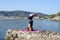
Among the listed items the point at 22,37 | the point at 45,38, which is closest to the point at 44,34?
the point at 45,38

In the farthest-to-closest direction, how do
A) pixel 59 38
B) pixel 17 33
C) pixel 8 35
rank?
pixel 8 35 → pixel 17 33 → pixel 59 38

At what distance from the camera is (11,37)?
1956 centimetres

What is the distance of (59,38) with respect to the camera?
17.4 meters

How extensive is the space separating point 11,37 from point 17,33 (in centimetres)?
104

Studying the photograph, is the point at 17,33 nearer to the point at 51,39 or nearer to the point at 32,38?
the point at 32,38

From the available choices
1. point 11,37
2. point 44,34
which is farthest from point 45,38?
point 11,37

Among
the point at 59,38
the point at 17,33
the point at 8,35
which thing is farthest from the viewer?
the point at 8,35

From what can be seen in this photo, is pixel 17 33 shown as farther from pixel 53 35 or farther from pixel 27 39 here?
pixel 53 35

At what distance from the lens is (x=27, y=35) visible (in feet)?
59.2

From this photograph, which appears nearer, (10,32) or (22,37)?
(22,37)

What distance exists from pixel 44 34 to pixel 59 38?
1098 mm

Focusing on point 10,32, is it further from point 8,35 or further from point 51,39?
point 51,39

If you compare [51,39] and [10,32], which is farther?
[10,32]

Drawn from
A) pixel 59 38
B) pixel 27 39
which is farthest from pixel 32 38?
pixel 59 38
